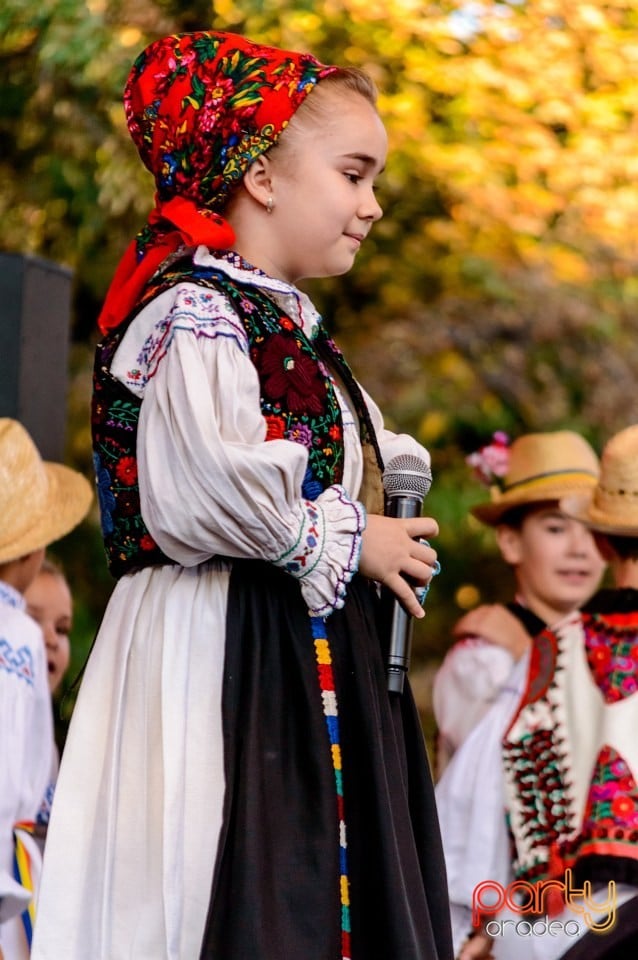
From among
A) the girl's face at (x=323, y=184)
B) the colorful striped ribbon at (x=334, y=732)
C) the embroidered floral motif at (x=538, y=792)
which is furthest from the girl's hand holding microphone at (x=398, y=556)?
the embroidered floral motif at (x=538, y=792)

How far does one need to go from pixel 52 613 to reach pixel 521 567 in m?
1.47

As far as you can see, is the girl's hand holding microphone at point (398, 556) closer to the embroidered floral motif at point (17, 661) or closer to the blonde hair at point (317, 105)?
the blonde hair at point (317, 105)

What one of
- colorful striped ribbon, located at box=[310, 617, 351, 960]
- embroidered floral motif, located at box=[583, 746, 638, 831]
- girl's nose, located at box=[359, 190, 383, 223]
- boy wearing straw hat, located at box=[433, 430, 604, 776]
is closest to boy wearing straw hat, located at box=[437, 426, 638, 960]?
embroidered floral motif, located at box=[583, 746, 638, 831]

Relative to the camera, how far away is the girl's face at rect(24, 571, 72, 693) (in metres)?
4.90

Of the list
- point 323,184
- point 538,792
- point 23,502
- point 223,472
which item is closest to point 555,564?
point 538,792

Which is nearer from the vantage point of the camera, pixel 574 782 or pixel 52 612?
pixel 574 782

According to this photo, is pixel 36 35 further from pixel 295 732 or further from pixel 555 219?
pixel 295 732

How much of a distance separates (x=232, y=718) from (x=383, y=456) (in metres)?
0.56

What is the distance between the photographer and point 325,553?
238 centimetres

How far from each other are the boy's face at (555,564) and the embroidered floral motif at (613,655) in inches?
42.8

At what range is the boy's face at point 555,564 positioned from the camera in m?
5.20

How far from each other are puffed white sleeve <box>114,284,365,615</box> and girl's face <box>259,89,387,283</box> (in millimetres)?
202

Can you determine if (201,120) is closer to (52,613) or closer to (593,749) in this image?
(593,749)

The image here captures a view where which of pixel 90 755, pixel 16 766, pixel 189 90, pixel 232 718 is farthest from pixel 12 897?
pixel 189 90
